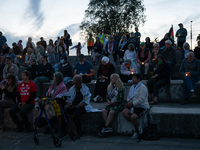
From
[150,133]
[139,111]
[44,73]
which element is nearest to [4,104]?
[44,73]

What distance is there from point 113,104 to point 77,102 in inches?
32.5

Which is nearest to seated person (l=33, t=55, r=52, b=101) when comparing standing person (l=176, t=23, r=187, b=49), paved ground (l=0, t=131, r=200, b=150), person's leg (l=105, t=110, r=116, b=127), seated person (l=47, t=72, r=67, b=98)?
seated person (l=47, t=72, r=67, b=98)

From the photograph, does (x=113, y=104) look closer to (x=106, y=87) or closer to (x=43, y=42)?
(x=106, y=87)

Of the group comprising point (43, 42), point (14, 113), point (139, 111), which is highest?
point (43, 42)

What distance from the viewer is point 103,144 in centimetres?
438

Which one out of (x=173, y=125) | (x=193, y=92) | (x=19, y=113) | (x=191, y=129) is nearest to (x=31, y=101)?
(x=19, y=113)

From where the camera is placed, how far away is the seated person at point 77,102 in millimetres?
4910

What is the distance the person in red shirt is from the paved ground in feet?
1.84

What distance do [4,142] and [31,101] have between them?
1135 mm

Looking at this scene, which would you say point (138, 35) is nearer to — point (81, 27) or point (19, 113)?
point (19, 113)

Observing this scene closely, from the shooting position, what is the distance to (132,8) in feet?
121

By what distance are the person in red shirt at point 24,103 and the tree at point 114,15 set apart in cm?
3100

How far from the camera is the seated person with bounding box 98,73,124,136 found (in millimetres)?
4832

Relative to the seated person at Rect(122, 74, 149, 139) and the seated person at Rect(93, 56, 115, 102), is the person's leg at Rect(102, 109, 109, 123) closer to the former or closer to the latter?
the seated person at Rect(122, 74, 149, 139)
